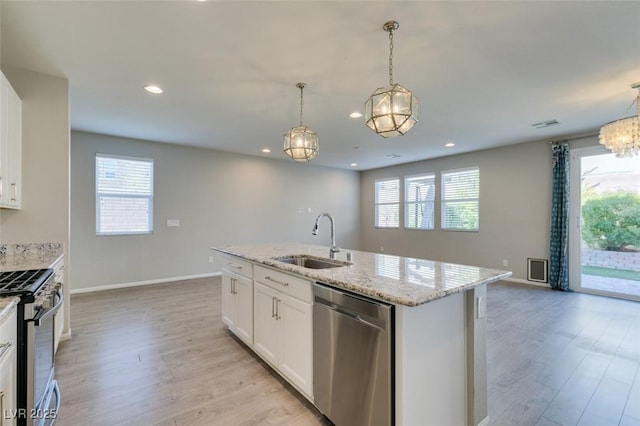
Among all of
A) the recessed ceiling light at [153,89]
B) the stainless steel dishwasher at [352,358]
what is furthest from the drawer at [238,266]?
the recessed ceiling light at [153,89]

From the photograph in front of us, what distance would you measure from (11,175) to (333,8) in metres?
2.92

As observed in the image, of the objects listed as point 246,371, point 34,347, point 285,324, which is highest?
point 34,347

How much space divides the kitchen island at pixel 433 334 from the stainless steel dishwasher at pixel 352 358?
0.15 feet

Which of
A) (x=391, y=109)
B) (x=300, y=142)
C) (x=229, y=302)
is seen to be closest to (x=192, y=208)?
(x=229, y=302)

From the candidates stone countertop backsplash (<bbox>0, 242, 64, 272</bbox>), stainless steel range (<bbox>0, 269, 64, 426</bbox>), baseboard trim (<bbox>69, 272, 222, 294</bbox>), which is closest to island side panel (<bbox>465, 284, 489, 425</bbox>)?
stainless steel range (<bbox>0, 269, 64, 426</bbox>)

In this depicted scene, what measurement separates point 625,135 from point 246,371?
4.34m

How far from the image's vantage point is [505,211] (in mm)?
5871

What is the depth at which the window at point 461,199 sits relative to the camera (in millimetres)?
6383

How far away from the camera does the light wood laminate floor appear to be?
193cm

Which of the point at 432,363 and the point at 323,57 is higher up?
the point at 323,57

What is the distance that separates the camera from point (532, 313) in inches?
152

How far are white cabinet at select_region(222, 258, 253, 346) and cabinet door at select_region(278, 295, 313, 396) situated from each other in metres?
0.59

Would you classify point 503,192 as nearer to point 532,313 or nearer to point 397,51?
point 532,313

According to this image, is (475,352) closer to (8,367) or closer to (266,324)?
(266,324)
